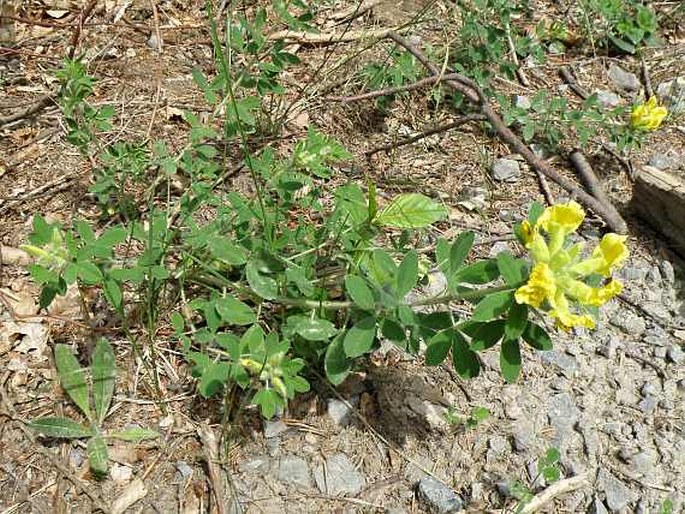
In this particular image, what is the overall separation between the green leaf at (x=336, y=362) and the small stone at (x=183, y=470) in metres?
0.47

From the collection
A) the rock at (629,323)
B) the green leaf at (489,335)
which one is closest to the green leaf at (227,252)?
the green leaf at (489,335)

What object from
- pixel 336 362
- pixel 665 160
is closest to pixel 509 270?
pixel 336 362

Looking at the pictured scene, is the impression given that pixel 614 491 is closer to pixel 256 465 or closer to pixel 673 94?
pixel 256 465

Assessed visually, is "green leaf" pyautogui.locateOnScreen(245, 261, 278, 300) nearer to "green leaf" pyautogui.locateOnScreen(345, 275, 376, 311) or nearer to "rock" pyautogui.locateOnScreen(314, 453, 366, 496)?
"green leaf" pyautogui.locateOnScreen(345, 275, 376, 311)

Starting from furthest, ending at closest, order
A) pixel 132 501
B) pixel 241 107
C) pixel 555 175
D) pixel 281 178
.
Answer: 1. pixel 555 175
2. pixel 241 107
3. pixel 281 178
4. pixel 132 501

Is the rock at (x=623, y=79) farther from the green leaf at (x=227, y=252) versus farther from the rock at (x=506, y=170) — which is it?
the green leaf at (x=227, y=252)

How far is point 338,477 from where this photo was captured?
2.11m

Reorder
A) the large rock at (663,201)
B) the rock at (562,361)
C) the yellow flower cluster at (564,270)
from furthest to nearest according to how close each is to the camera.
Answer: the large rock at (663,201) < the rock at (562,361) < the yellow flower cluster at (564,270)

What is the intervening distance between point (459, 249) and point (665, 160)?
1.66m

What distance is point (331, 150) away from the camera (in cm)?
240

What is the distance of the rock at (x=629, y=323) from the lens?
8.34ft

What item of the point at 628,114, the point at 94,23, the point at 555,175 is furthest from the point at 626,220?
the point at 94,23

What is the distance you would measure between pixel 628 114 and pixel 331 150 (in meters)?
1.55

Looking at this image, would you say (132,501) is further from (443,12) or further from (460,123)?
(443,12)
